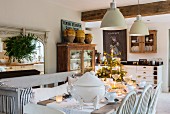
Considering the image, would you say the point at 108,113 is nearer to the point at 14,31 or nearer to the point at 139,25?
the point at 139,25

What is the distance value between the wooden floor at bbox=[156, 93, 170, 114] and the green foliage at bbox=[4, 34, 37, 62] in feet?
10.4

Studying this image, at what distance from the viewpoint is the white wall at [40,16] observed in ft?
13.4

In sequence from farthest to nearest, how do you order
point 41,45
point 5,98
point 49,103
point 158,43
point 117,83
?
point 158,43 → point 41,45 → point 117,83 → point 5,98 → point 49,103

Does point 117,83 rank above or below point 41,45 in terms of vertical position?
below

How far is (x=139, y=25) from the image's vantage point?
371 cm

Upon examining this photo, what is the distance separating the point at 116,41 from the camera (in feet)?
27.7

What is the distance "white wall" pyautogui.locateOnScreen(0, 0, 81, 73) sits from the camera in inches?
161

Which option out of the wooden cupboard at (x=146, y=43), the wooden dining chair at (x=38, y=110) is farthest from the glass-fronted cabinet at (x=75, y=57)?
the wooden dining chair at (x=38, y=110)

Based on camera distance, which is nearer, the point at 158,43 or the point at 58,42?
the point at 58,42

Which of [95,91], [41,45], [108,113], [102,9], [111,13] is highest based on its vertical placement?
[102,9]

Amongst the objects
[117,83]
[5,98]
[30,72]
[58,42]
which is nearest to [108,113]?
[5,98]

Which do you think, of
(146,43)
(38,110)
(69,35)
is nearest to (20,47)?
(69,35)

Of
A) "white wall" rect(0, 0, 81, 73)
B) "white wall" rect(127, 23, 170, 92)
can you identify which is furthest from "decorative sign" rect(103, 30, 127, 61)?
"white wall" rect(0, 0, 81, 73)

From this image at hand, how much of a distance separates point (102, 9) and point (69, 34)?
1.18 metres
